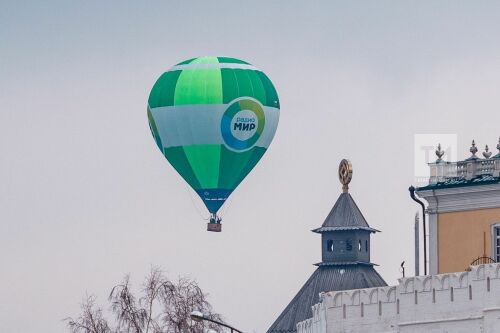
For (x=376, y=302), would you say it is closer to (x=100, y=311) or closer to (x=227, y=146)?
(x=100, y=311)

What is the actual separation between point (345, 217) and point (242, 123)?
86.7 feet

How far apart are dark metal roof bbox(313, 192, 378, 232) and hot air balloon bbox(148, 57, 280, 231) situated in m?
24.3

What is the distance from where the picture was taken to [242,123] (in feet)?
393

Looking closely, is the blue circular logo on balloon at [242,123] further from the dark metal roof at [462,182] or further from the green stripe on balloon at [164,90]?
the dark metal roof at [462,182]

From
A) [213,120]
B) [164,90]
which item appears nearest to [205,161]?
[213,120]

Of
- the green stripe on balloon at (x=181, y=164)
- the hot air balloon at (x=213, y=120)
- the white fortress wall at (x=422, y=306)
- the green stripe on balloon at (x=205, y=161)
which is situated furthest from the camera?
the green stripe on balloon at (x=181, y=164)

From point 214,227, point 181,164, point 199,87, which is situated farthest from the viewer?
point 214,227

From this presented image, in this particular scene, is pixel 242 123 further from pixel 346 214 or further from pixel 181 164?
pixel 346 214

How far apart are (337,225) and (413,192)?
147 ft

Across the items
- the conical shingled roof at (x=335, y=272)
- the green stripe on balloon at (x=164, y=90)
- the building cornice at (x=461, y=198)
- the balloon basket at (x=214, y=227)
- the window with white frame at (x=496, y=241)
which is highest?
the green stripe on balloon at (x=164, y=90)

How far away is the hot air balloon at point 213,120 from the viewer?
392ft

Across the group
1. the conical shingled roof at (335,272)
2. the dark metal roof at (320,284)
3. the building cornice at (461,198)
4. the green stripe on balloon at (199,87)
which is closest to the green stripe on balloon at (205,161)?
the green stripe on balloon at (199,87)

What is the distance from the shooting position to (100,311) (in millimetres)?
108688

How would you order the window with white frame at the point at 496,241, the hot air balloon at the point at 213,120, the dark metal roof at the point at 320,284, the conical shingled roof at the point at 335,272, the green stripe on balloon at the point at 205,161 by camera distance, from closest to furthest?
the window with white frame at the point at 496,241, the hot air balloon at the point at 213,120, the green stripe on balloon at the point at 205,161, the dark metal roof at the point at 320,284, the conical shingled roof at the point at 335,272
